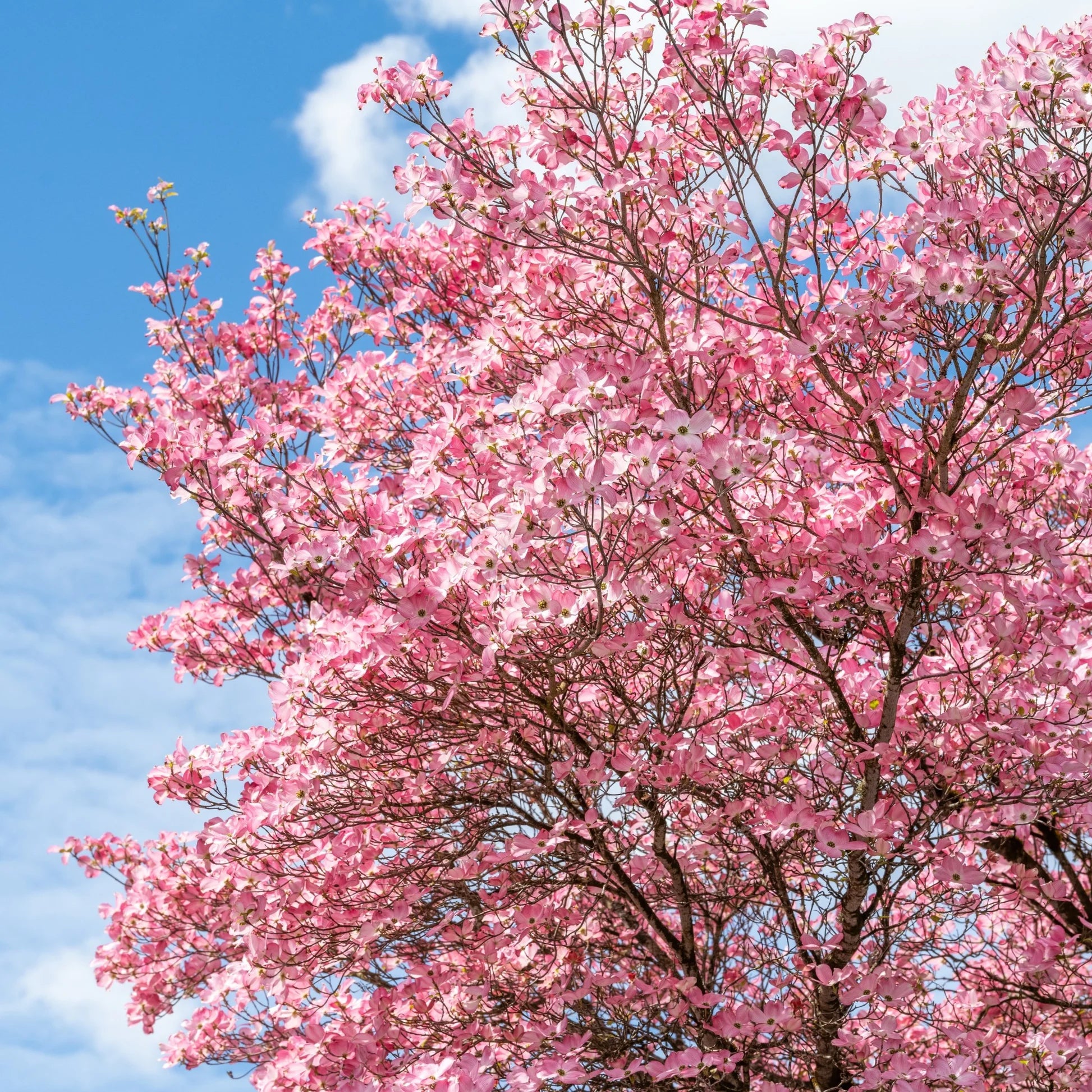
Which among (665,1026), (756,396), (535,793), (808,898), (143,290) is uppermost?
(143,290)

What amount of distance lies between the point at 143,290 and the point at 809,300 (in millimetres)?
6132

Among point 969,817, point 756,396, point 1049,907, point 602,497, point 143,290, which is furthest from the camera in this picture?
point 143,290

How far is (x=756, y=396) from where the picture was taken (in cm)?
523

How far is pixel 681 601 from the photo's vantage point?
4.96m

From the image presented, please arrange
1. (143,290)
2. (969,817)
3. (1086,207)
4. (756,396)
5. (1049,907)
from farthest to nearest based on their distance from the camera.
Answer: (143,290) < (1049,907) < (756,396) < (969,817) < (1086,207)

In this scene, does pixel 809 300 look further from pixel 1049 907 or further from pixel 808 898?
pixel 1049 907

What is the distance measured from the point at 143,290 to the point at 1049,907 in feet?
27.7

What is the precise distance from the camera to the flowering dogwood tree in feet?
14.4

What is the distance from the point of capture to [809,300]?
5.16m

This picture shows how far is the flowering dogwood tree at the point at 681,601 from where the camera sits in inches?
173

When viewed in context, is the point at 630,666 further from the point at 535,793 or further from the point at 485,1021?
the point at 485,1021

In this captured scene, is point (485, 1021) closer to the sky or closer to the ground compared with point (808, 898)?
closer to the ground

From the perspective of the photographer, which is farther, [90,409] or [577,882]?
[90,409]

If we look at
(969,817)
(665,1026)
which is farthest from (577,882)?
(969,817)
